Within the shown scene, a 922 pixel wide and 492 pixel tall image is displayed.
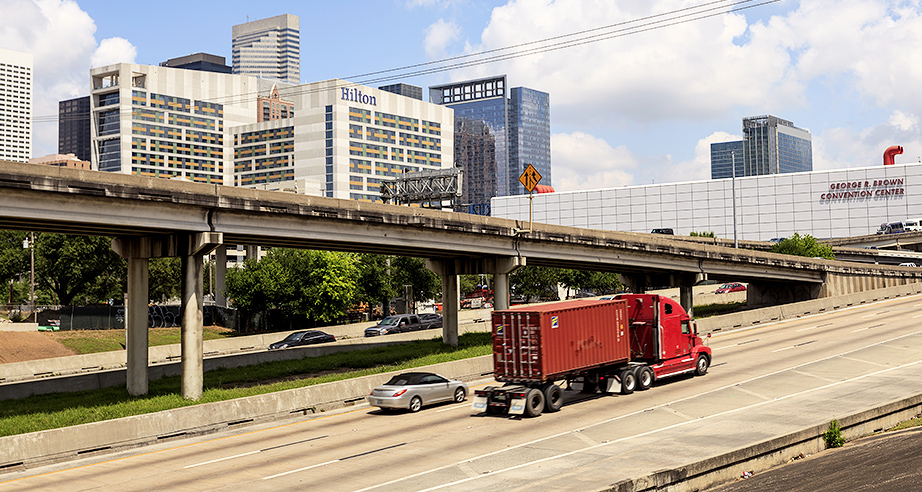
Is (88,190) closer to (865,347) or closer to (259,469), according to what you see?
(259,469)

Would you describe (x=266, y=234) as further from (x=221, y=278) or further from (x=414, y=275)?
(x=221, y=278)

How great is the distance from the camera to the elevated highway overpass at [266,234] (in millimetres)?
29719

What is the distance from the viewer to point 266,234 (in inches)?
1423

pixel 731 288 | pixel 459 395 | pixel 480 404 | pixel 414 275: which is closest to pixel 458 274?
pixel 459 395

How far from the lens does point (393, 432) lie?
25.8 m

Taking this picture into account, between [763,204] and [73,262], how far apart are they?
119 m

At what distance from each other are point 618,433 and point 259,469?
33.8 ft

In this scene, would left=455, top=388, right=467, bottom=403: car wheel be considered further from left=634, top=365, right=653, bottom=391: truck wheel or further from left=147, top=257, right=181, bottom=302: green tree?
left=147, top=257, right=181, bottom=302: green tree

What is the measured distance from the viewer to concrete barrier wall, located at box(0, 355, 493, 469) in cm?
2327

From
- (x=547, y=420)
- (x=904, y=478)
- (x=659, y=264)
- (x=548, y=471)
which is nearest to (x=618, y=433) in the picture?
(x=547, y=420)

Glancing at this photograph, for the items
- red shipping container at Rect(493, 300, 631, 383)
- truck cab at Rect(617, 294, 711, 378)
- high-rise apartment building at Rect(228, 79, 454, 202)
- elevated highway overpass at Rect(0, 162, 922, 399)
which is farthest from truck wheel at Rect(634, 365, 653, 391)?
high-rise apartment building at Rect(228, 79, 454, 202)

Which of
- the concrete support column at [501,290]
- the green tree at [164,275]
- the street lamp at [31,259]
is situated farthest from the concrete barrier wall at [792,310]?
the street lamp at [31,259]

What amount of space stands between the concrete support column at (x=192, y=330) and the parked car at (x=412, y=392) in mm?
7639

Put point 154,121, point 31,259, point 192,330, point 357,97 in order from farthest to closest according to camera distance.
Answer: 1. point 154,121
2. point 357,97
3. point 31,259
4. point 192,330
